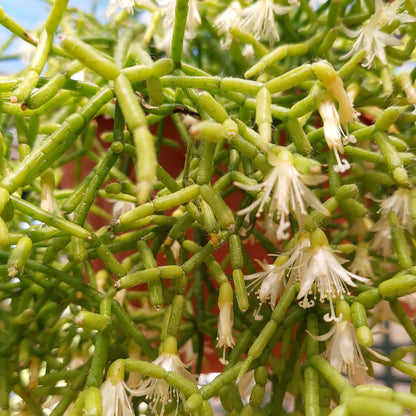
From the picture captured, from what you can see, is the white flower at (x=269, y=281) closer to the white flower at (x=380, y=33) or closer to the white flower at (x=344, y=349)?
the white flower at (x=344, y=349)

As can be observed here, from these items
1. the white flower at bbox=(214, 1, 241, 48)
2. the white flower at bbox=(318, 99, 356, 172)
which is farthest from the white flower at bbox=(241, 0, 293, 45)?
the white flower at bbox=(318, 99, 356, 172)

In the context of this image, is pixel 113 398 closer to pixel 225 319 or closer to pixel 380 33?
pixel 225 319

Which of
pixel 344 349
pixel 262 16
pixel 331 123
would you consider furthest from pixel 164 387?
pixel 262 16

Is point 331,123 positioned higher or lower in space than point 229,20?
lower

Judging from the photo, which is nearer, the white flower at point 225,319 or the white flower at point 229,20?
the white flower at point 225,319

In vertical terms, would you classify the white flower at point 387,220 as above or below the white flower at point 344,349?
above

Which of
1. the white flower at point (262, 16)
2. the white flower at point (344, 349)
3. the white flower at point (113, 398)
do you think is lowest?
the white flower at point (113, 398)

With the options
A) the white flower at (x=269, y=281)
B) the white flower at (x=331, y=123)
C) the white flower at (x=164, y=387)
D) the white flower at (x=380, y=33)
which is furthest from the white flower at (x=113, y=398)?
the white flower at (x=380, y=33)

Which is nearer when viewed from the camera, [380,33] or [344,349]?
[344,349]
